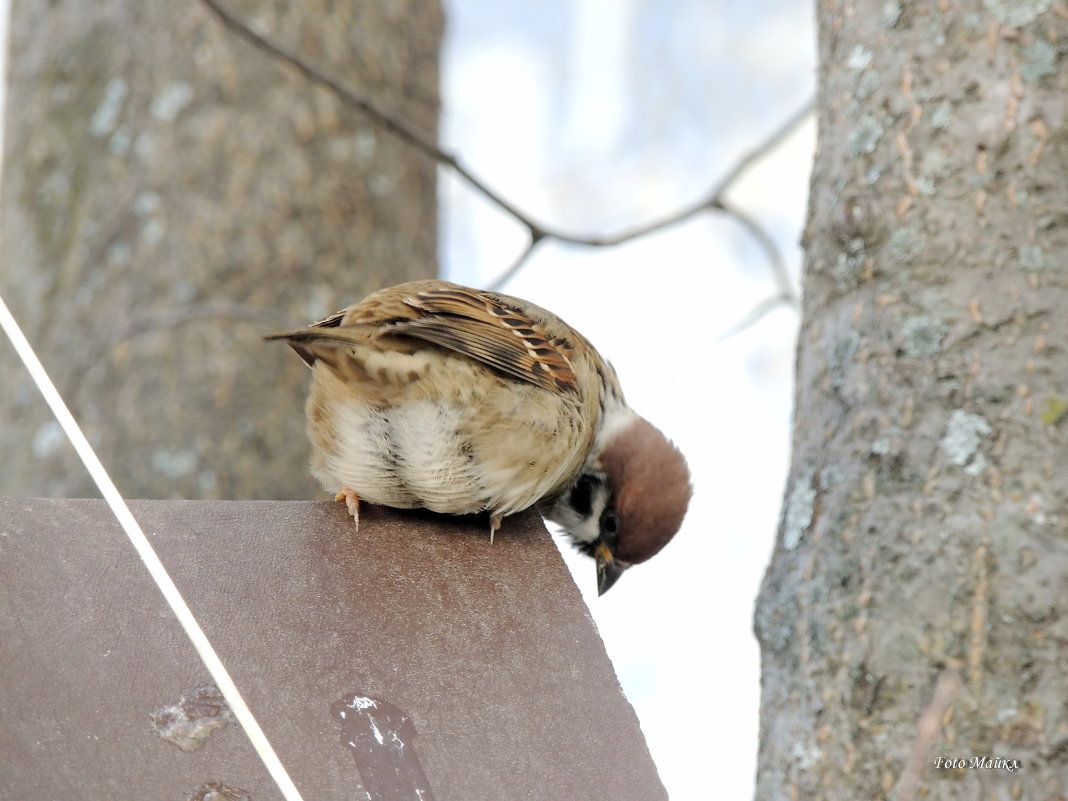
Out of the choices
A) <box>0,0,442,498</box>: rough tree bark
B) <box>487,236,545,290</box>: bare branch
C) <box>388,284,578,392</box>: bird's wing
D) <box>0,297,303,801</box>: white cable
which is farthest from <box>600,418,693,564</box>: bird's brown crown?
<box>0,0,442,498</box>: rough tree bark

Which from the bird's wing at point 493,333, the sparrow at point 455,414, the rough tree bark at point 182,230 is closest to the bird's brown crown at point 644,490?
the sparrow at point 455,414

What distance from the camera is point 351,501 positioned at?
7.10ft

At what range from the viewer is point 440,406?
2.25 metres

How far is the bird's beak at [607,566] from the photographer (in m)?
2.65

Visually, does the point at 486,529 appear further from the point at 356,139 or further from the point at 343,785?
the point at 356,139

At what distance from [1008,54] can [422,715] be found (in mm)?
1275

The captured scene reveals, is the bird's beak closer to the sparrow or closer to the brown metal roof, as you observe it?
the sparrow

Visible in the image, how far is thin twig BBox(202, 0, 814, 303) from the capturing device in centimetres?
275

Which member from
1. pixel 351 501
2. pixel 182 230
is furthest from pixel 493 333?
pixel 182 230

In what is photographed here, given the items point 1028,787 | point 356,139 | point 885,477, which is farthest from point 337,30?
point 1028,787

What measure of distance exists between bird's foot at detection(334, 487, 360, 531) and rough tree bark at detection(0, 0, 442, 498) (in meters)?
1.53

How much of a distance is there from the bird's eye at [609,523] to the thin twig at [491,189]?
23.9 inches

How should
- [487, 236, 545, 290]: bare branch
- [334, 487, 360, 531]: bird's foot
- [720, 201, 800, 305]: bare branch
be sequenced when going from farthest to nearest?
[720, 201, 800, 305]: bare branch, [487, 236, 545, 290]: bare branch, [334, 487, 360, 531]: bird's foot

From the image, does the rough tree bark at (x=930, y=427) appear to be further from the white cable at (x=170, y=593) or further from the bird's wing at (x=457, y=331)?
the white cable at (x=170, y=593)
